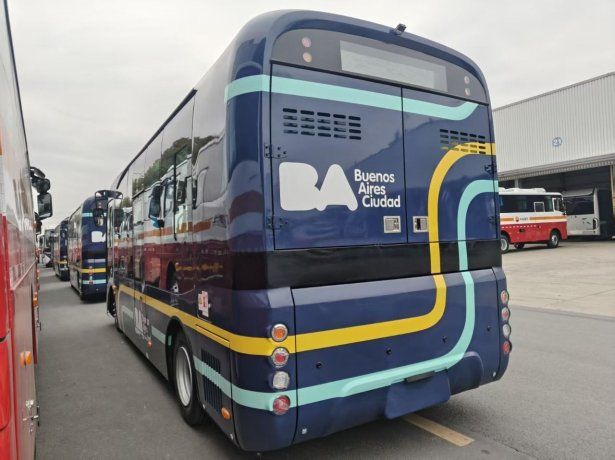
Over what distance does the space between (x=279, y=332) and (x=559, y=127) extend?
3291 centimetres

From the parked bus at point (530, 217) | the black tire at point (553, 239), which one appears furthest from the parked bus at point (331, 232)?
the black tire at point (553, 239)

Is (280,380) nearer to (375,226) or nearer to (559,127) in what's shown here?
(375,226)

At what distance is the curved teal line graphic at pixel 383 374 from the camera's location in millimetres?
2855

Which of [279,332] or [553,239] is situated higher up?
[553,239]

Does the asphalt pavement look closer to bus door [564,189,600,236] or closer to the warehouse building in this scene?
bus door [564,189,600,236]

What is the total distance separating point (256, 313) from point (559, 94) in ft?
109

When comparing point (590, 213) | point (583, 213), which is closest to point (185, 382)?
point (590, 213)

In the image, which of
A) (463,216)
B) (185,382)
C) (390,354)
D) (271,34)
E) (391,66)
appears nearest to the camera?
(271,34)

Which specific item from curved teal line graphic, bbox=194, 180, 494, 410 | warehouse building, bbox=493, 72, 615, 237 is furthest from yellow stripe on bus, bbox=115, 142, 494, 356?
warehouse building, bbox=493, 72, 615, 237

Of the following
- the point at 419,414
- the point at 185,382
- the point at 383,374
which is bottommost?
the point at 419,414

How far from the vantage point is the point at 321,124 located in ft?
10.2

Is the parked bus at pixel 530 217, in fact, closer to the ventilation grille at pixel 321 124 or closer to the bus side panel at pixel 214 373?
the ventilation grille at pixel 321 124

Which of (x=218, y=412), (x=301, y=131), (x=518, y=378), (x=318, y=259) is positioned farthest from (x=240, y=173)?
(x=518, y=378)

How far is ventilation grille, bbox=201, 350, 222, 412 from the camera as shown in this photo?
322cm
